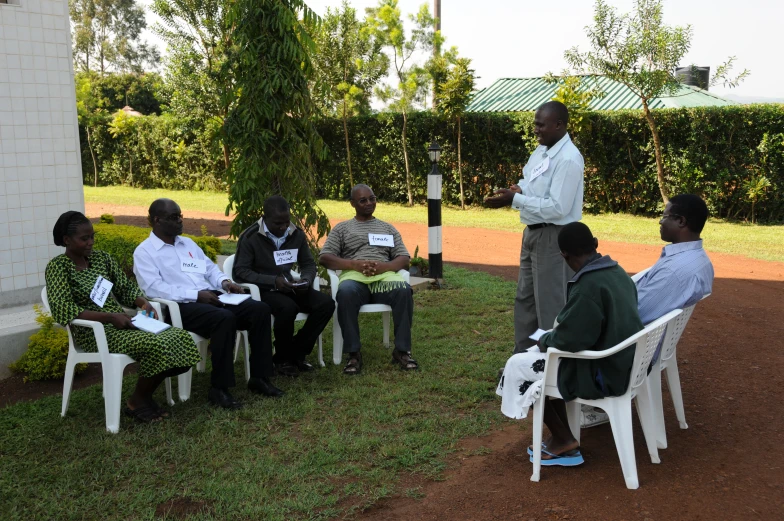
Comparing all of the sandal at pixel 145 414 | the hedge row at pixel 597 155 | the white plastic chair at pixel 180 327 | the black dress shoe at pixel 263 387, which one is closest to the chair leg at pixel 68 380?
the sandal at pixel 145 414

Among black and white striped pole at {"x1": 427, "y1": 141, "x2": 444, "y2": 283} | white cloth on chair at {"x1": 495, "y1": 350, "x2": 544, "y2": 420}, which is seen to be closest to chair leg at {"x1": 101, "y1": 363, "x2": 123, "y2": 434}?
white cloth on chair at {"x1": 495, "y1": 350, "x2": 544, "y2": 420}

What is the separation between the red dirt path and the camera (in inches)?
142

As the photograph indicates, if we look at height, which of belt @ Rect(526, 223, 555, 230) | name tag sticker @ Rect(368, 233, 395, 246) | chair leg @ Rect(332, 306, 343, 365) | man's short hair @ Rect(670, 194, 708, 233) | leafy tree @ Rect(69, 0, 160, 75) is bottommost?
chair leg @ Rect(332, 306, 343, 365)

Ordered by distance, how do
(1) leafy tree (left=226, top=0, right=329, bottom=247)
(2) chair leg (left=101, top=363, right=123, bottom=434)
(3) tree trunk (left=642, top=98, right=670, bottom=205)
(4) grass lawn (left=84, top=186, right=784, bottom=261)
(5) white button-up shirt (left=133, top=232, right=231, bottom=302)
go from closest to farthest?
(2) chair leg (left=101, top=363, right=123, bottom=434)
(5) white button-up shirt (left=133, top=232, right=231, bottom=302)
(1) leafy tree (left=226, top=0, right=329, bottom=247)
(4) grass lawn (left=84, top=186, right=784, bottom=261)
(3) tree trunk (left=642, top=98, right=670, bottom=205)

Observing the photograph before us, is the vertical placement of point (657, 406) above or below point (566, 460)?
above

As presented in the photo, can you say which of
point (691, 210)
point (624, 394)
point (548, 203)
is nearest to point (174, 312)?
point (548, 203)

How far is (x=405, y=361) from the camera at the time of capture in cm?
589

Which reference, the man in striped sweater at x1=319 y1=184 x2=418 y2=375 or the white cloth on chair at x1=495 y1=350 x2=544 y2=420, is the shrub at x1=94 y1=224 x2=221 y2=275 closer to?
the man in striped sweater at x1=319 y1=184 x2=418 y2=375

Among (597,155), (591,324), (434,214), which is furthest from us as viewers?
(597,155)

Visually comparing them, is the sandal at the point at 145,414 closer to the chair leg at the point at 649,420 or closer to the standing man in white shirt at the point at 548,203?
the standing man in white shirt at the point at 548,203

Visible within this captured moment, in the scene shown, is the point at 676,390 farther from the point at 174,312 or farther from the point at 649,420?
the point at 174,312

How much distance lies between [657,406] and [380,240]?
2.74 meters

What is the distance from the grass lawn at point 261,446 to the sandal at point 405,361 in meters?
0.09

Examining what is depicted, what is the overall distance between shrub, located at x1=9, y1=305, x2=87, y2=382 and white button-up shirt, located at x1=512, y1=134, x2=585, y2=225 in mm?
3594
